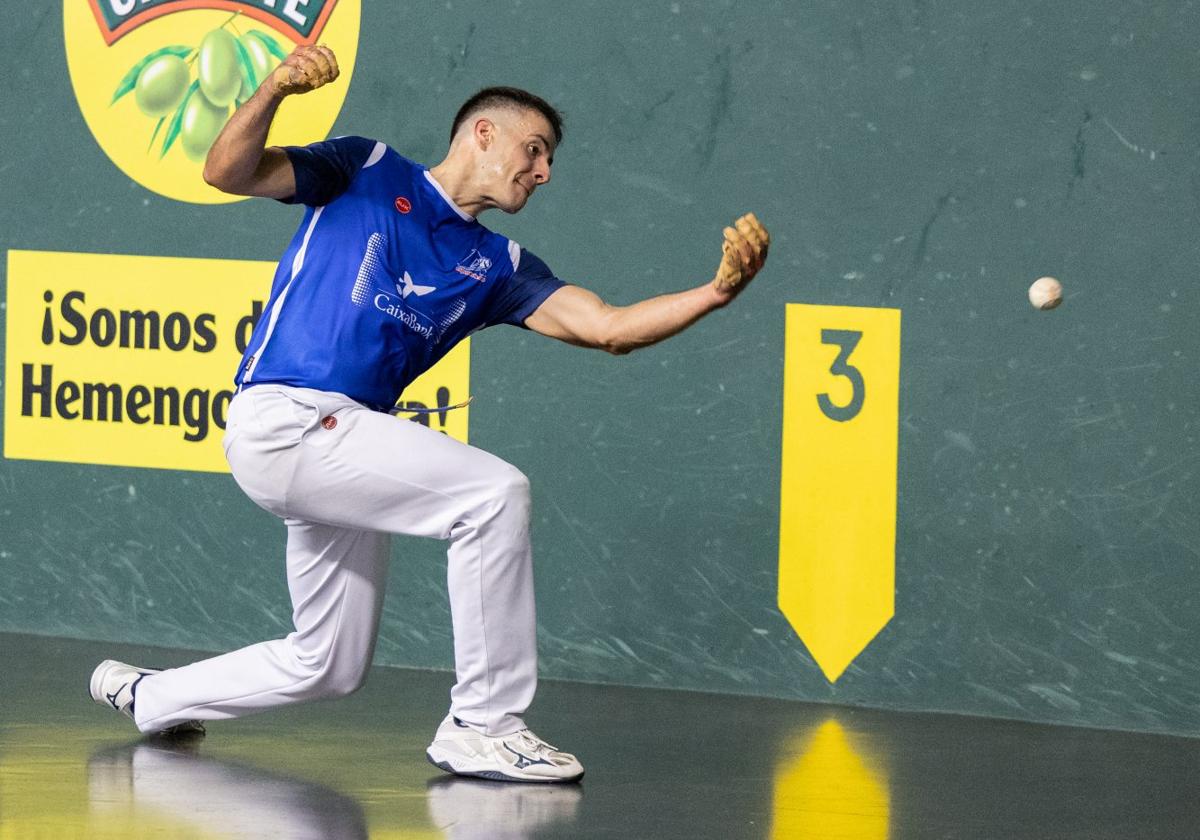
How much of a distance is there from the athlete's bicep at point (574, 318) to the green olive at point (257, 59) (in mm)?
1619

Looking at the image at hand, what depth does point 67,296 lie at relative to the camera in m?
5.98

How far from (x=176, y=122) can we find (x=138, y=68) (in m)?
0.20

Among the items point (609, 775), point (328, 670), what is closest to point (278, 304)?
point (328, 670)

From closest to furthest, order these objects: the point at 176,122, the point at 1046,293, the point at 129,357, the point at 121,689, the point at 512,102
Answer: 1. the point at 512,102
2. the point at 121,689
3. the point at 1046,293
4. the point at 176,122
5. the point at 129,357

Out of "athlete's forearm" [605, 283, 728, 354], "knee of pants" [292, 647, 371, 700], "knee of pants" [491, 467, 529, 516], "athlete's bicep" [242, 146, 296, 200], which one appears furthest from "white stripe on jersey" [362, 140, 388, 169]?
"knee of pants" [292, 647, 371, 700]

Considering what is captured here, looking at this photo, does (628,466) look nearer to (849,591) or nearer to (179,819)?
(849,591)

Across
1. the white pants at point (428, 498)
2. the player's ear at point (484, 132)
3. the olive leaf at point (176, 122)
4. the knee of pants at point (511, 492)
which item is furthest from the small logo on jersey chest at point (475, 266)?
the olive leaf at point (176, 122)

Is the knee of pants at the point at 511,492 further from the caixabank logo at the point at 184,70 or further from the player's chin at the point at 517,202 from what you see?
the caixabank logo at the point at 184,70

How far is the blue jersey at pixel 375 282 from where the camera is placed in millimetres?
4258

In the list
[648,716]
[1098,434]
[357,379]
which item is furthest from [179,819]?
[1098,434]

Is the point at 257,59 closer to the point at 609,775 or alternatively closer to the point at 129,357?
the point at 129,357

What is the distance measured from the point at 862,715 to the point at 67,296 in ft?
8.52

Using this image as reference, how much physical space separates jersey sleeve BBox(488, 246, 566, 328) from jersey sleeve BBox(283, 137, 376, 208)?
1.32 feet

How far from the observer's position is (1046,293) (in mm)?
4844
